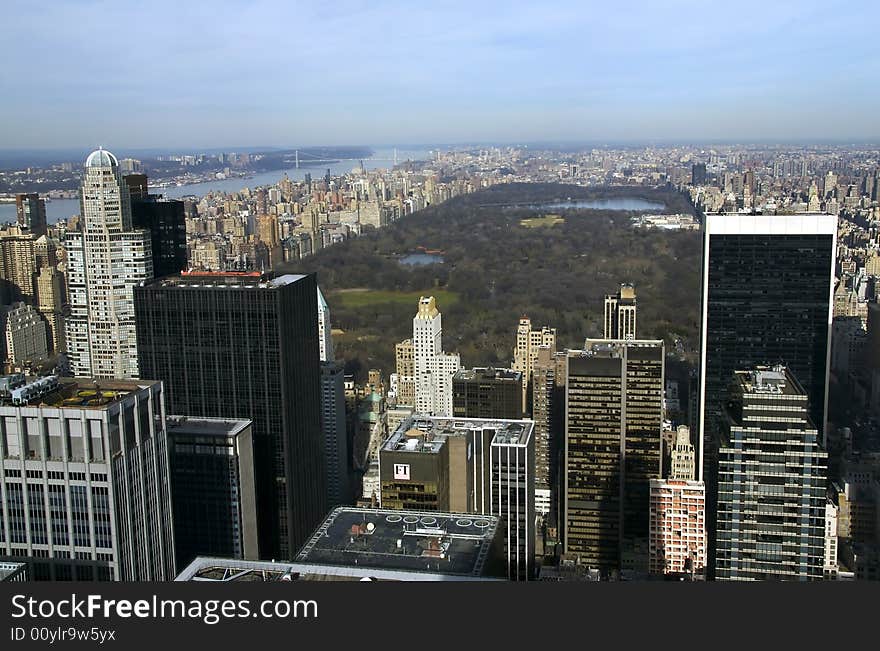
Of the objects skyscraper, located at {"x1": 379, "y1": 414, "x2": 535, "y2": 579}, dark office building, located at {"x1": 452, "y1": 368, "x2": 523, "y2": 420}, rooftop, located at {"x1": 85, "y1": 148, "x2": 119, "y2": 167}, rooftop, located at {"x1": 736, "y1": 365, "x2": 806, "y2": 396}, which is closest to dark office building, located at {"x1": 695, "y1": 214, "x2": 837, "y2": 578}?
dark office building, located at {"x1": 452, "y1": 368, "x2": 523, "y2": 420}

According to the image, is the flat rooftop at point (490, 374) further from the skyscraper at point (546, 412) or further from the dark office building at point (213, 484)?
the dark office building at point (213, 484)

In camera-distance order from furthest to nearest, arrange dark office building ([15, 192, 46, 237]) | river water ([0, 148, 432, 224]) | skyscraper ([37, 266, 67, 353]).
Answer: skyscraper ([37, 266, 67, 353])
river water ([0, 148, 432, 224])
dark office building ([15, 192, 46, 237])

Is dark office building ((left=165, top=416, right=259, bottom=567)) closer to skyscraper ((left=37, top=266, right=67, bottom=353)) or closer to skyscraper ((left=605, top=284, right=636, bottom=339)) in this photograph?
skyscraper ((left=37, top=266, right=67, bottom=353))

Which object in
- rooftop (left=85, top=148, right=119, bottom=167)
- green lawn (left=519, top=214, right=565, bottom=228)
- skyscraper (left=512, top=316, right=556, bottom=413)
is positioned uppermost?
rooftop (left=85, top=148, right=119, bottom=167)

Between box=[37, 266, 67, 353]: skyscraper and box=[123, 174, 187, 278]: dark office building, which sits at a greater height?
box=[123, 174, 187, 278]: dark office building

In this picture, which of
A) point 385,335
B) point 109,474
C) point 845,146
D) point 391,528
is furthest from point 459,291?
point 109,474

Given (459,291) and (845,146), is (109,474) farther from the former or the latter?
(459,291)
